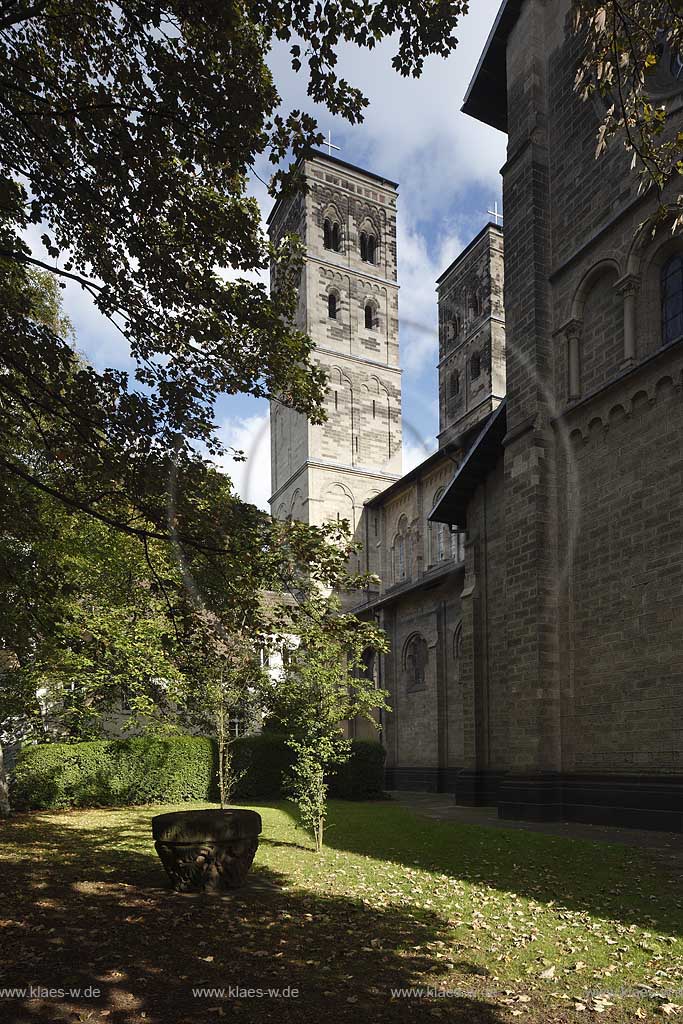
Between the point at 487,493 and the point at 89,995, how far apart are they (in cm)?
1651

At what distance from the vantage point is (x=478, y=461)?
20.2 metres

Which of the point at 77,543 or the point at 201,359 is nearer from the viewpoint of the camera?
the point at 201,359

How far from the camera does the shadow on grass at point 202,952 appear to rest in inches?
205

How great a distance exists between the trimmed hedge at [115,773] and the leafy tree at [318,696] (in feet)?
16.0

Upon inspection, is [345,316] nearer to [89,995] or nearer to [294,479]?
[294,479]

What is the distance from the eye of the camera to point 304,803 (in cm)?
1256

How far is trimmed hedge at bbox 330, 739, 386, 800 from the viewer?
926 inches

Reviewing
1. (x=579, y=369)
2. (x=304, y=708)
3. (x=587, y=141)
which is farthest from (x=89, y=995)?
(x=587, y=141)

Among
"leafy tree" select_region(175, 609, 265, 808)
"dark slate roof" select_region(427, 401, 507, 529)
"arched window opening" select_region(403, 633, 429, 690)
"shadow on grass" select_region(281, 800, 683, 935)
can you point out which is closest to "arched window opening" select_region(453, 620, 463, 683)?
"arched window opening" select_region(403, 633, 429, 690)

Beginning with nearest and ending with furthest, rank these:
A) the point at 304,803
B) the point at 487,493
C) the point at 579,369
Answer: the point at 304,803
the point at 579,369
the point at 487,493

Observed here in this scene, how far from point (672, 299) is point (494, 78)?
35.0 ft

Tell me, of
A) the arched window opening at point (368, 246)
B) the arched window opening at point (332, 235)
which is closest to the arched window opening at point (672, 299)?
the arched window opening at point (332, 235)

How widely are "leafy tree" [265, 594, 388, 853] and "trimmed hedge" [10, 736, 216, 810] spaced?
16.0 ft

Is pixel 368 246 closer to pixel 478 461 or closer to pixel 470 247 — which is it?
pixel 470 247
